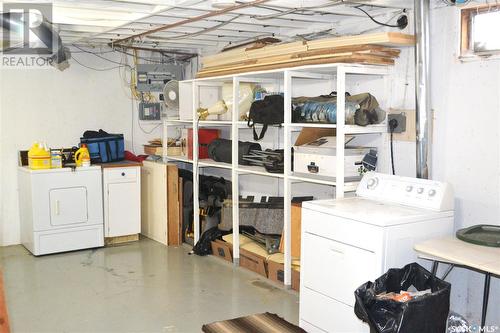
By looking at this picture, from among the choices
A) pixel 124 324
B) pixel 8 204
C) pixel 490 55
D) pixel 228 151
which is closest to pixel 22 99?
pixel 8 204

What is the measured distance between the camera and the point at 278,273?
4.71 meters

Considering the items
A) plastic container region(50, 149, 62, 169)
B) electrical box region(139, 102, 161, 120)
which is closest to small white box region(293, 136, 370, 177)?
plastic container region(50, 149, 62, 169)

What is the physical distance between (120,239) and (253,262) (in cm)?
200

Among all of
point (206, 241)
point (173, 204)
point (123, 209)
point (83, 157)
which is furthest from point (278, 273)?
point (83, 157)

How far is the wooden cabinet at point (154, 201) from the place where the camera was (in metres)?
6.12

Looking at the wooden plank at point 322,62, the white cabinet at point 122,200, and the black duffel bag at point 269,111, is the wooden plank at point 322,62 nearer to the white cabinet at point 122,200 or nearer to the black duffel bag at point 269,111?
the black duffel bag at point 269,111

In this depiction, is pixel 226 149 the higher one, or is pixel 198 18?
pixel 198 18

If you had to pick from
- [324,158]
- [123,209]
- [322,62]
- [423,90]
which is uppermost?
[322,62]

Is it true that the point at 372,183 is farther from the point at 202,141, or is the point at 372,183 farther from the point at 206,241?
the point at 202,141

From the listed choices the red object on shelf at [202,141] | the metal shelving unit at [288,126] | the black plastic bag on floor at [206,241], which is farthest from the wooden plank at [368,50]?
the black plastic bag on floor at [206,241]

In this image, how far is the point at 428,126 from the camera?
370 centimetres

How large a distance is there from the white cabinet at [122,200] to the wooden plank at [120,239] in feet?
0.32

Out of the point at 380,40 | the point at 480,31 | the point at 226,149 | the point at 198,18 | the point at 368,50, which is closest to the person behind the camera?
the point at 480,31

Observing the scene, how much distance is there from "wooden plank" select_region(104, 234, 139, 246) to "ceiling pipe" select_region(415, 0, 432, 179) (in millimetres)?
3796
